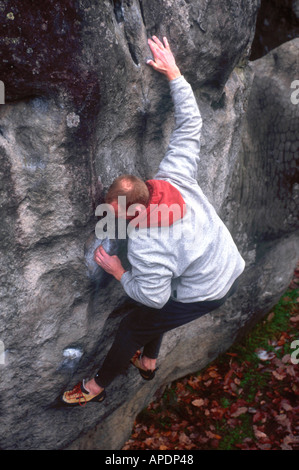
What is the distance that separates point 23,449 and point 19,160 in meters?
3.10

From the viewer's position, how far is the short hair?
3232mm

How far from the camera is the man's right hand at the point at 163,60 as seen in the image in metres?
3.62

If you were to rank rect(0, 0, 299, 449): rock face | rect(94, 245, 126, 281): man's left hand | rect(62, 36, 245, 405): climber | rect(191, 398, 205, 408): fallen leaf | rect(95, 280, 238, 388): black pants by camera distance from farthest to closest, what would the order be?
rect(191, 398, 205, 408): fallen leaf
rect(95, 280, 238, 388): black pants
rect(94, 245, 126, 281): man's left hand
rect(62, 36, 245, 405): climber
rect(0, 0, 299, 449): rock face

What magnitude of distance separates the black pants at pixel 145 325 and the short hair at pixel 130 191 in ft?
3.75

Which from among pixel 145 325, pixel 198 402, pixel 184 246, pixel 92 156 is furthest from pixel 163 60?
pixel 198 402

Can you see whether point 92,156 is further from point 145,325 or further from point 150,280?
point 145,325

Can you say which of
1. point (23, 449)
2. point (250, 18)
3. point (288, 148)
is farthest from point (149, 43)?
point (23, 449)

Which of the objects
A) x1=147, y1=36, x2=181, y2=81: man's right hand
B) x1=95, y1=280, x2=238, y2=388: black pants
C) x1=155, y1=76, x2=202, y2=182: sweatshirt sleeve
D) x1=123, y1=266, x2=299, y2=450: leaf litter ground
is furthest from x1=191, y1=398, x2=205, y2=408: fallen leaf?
x1=147, y1=36, x2=181, y2=81: man's right hand

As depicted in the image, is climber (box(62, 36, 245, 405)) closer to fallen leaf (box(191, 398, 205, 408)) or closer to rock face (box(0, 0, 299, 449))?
rock face (box(0, 0, 299, 449))

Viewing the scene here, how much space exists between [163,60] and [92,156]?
100 cm

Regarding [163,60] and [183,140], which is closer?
[163,60]

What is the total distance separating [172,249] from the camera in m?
3.49

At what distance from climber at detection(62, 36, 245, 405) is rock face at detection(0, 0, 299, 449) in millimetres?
277

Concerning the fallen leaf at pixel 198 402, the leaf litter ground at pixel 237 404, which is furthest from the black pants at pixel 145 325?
the fallen leaf at pixel 198 402
